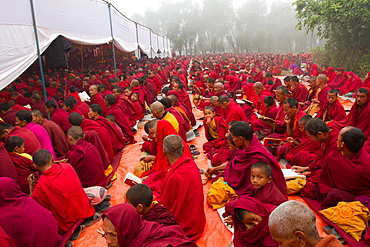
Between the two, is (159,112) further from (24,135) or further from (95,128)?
(24,135)

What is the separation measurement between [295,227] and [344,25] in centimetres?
1819

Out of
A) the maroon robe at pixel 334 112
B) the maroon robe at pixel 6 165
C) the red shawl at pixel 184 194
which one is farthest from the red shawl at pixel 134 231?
the maroon robe at pixel 334 112

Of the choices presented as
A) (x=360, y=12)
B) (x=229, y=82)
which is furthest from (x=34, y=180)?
(x=360, y=12)

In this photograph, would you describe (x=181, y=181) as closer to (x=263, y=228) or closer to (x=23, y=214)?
(x=263, y=228)

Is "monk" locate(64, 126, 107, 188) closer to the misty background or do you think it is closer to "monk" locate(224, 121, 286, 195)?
"monk" locate(224, 121, 286, 195)

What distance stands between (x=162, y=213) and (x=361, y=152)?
2.66 metres

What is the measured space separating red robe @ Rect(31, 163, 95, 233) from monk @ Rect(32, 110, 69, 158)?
2217mm

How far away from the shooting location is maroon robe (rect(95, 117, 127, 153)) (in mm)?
6008

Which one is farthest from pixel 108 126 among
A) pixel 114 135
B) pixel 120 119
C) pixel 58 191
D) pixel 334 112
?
pixel 334 112

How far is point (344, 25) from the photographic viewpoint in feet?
54.3

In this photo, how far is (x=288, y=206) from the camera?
182 centimetres

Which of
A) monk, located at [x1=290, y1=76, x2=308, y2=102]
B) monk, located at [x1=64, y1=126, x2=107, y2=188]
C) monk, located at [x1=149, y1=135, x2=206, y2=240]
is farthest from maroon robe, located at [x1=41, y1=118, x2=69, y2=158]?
monk, located at [x1=290, y1=76, x2=308, y2=102]

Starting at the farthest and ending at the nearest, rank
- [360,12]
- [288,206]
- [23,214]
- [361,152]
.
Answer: [360,12]
[361,152]
[23,214]
[288,206]

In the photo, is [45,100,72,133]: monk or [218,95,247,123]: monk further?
[45,100,72,133]: monk
